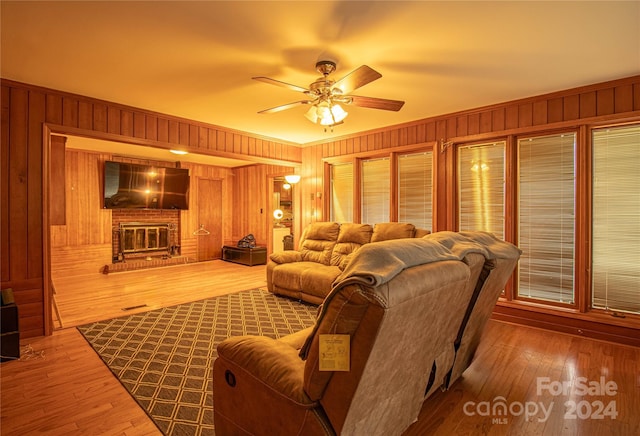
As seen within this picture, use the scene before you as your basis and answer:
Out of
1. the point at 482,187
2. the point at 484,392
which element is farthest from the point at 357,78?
the point at 482,187

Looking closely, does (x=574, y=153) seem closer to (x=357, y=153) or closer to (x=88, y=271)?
(x=357, y=153)

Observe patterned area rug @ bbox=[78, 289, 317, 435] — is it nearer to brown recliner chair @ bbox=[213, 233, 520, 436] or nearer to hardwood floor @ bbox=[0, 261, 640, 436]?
hardwood floor @ bbox=[0, 261, 640, 436]

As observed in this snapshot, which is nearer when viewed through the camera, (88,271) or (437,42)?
(437,42)

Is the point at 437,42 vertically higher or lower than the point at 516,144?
higher

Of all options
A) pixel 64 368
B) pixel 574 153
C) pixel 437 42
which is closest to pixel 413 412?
pixel 437 42

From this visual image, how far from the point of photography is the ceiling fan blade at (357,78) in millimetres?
2293

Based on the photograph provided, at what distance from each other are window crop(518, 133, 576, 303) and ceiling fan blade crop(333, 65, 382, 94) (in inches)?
100

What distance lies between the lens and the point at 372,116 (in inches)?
174

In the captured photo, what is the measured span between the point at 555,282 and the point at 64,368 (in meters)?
5.02

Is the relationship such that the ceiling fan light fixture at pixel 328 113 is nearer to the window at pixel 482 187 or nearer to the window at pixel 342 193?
the window at pixel 482 187

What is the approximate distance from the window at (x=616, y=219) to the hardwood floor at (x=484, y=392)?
1.83 ft

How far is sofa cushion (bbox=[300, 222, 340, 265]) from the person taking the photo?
4.77 m

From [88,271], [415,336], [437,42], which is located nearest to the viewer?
[415,336]

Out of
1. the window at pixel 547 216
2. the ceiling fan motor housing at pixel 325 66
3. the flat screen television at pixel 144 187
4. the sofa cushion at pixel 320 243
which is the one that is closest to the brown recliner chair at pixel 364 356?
the ceiling fan motor housing at pixel 325 66
